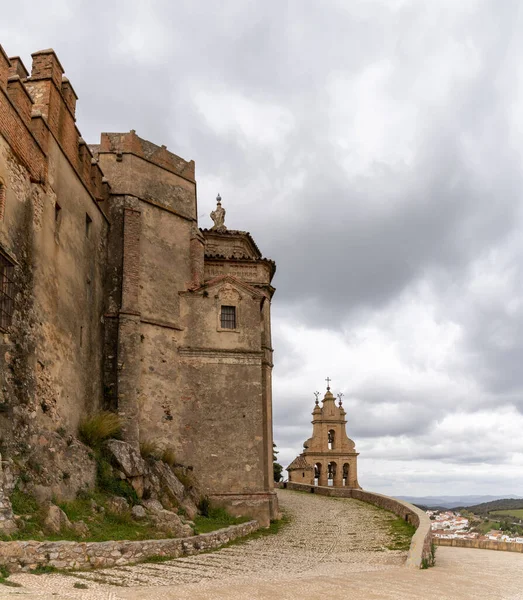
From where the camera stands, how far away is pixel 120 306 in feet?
69.2

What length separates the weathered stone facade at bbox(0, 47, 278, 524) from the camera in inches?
573

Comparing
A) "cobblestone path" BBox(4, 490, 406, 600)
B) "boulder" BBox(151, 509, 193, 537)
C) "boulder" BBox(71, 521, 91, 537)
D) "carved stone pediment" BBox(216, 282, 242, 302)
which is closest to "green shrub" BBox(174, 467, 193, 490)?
"cobblestone path" BBox(4, 490, 406, 600)

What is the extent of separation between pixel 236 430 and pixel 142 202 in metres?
9.48

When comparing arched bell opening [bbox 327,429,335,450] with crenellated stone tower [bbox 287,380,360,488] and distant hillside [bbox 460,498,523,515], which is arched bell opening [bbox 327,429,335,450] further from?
distant hillside [bbox 460,498,523,515]

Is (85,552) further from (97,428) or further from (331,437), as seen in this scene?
(331,437)

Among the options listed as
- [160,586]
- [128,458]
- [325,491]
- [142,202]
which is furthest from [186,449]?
[325,491]

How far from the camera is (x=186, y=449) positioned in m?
21.2

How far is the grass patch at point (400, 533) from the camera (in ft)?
58.3

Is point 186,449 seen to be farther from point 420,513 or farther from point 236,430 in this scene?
point 420,513

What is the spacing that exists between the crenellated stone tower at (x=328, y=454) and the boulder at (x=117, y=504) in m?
37.4

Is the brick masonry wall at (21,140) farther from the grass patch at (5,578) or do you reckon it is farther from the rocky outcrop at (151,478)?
the grass patch at (5,578)

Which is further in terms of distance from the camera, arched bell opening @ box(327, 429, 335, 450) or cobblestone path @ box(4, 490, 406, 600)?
→ arched bell opening @ box(327, 429, 335, 450)

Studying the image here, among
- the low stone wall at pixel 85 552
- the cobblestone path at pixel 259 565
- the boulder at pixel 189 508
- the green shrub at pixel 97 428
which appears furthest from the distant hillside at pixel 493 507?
the low stone wall at pixel 85 552

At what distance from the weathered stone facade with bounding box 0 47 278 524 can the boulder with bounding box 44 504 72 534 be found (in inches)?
51.3
